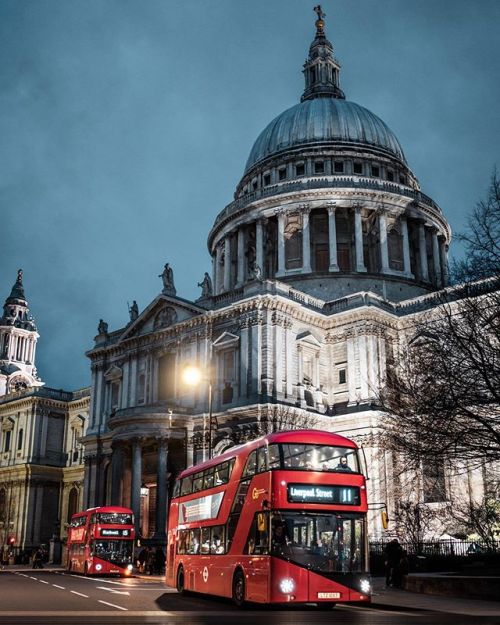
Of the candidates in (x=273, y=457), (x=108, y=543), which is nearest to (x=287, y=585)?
(x=273, y=457)

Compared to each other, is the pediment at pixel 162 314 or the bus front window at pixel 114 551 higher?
the pediment at pixel 162 314

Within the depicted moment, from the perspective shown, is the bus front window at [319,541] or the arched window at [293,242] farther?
the arched window at [293,242]

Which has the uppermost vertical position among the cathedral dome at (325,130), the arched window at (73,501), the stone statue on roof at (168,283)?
the cathedral dome at (325,130)

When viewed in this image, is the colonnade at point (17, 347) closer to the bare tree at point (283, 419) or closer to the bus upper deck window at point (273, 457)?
the bare tree at point (283, 419)

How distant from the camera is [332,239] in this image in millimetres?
60281

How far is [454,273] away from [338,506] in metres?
8.74

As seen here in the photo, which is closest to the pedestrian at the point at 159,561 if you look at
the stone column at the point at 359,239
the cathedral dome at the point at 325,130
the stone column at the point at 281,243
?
the stone column at the point at 281,243

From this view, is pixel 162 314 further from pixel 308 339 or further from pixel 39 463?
pixel 39 463

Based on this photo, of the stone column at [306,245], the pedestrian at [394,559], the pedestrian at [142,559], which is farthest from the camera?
the stone column at [306,245]

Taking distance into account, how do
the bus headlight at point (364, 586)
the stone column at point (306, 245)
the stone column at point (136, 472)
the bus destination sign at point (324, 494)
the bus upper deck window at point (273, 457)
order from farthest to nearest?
the stone column at point (306, 245) → the stone column at point (136, 472) → the bus upper deck window at point (273, 457) → the bus destination sign at point (324, 494) → the bus headlight at point (364, 586)

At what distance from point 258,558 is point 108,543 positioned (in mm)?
21866

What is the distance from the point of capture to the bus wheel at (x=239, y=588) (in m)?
19.2

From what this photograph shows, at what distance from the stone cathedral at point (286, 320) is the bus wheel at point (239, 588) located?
13865 mm

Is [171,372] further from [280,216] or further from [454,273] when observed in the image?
[454,273]
